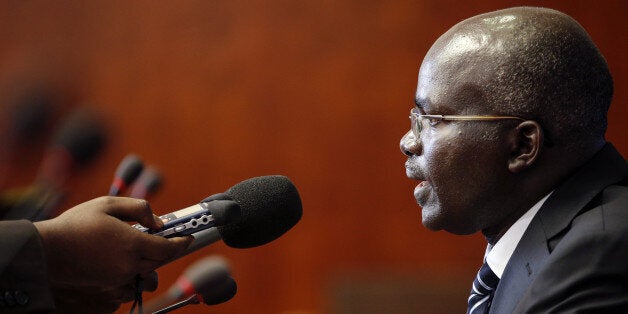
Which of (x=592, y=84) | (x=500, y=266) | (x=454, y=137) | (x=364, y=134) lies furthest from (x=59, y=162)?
(x=364, y=134)

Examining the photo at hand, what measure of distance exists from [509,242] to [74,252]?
3.63ft

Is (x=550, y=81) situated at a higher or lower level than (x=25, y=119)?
higher

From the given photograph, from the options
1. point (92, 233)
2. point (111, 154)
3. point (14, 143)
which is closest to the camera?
point (92, 233)

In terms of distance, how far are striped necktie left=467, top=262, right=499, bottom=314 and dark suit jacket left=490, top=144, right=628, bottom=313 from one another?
0.10 meters

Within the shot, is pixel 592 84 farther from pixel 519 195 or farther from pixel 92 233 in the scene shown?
pixel 92 233

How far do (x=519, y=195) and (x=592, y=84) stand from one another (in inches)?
13.1

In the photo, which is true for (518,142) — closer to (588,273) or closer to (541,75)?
(541,75)

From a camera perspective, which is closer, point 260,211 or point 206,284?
point 206,284

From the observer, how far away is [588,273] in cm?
154

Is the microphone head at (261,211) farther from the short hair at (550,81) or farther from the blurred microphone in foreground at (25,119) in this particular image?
the blurred microphone in foreground at (25,119)

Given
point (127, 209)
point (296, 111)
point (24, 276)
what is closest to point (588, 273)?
point (127, 209)

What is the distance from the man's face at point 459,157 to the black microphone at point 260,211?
15.3 inches

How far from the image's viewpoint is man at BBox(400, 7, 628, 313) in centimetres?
179

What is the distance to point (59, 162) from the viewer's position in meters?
1.81
